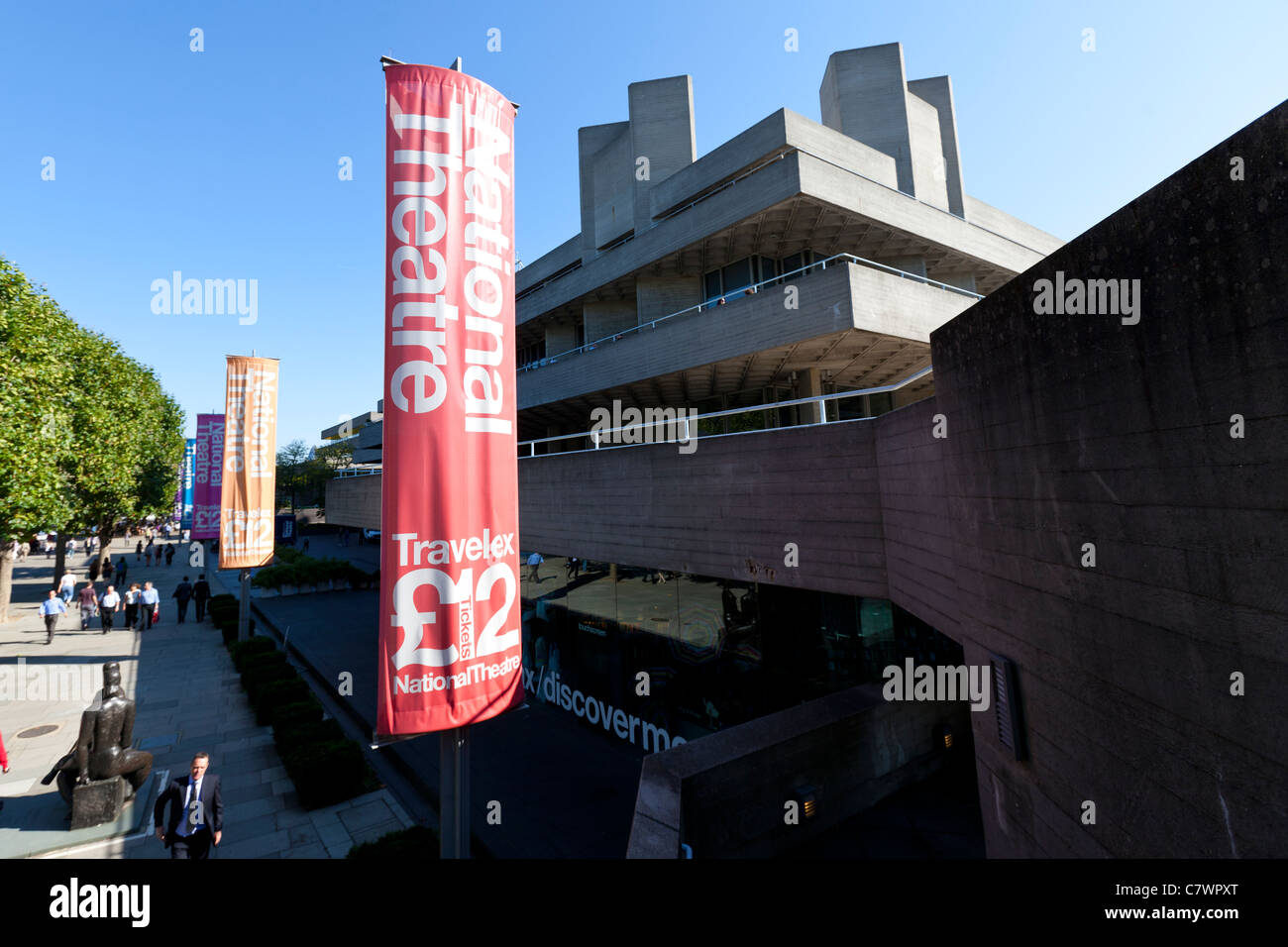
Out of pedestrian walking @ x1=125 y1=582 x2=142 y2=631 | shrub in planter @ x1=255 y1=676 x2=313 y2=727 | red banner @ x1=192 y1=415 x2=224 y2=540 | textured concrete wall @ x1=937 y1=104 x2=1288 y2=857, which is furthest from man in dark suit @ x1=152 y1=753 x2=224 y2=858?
pedestrian walking @ x1=125 y1=582 x2=142 y2=631

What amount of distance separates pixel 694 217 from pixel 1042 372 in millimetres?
15112

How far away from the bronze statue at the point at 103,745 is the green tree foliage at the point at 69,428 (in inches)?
426

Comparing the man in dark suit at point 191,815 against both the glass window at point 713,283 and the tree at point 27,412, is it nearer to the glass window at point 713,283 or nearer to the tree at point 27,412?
the tree at point 27,412

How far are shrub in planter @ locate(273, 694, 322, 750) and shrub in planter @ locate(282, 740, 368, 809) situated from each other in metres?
1.12

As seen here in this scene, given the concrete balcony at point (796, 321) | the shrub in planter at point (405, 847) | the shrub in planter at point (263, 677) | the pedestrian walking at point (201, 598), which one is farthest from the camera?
the pedestrian walking at point (201, 598)

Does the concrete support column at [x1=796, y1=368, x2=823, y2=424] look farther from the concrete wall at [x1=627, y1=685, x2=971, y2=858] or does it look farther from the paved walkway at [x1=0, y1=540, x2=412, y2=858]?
the paved walkway at [x1=0, y1=540, x2=412, y2=858]

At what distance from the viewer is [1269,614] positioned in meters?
2.56

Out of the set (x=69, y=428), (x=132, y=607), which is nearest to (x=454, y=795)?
(x=69, y=428)

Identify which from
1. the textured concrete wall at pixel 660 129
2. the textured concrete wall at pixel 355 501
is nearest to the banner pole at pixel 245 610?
the textured concrete wall at pixel 355 501

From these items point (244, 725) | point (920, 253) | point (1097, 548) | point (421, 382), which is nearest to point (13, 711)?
point (244, 725)

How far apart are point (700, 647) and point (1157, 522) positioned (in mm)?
8944

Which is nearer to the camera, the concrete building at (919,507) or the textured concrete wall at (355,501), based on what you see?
the concrete building at (919,507)

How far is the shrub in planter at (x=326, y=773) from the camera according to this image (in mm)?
9320

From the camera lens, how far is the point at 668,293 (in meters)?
20.0
